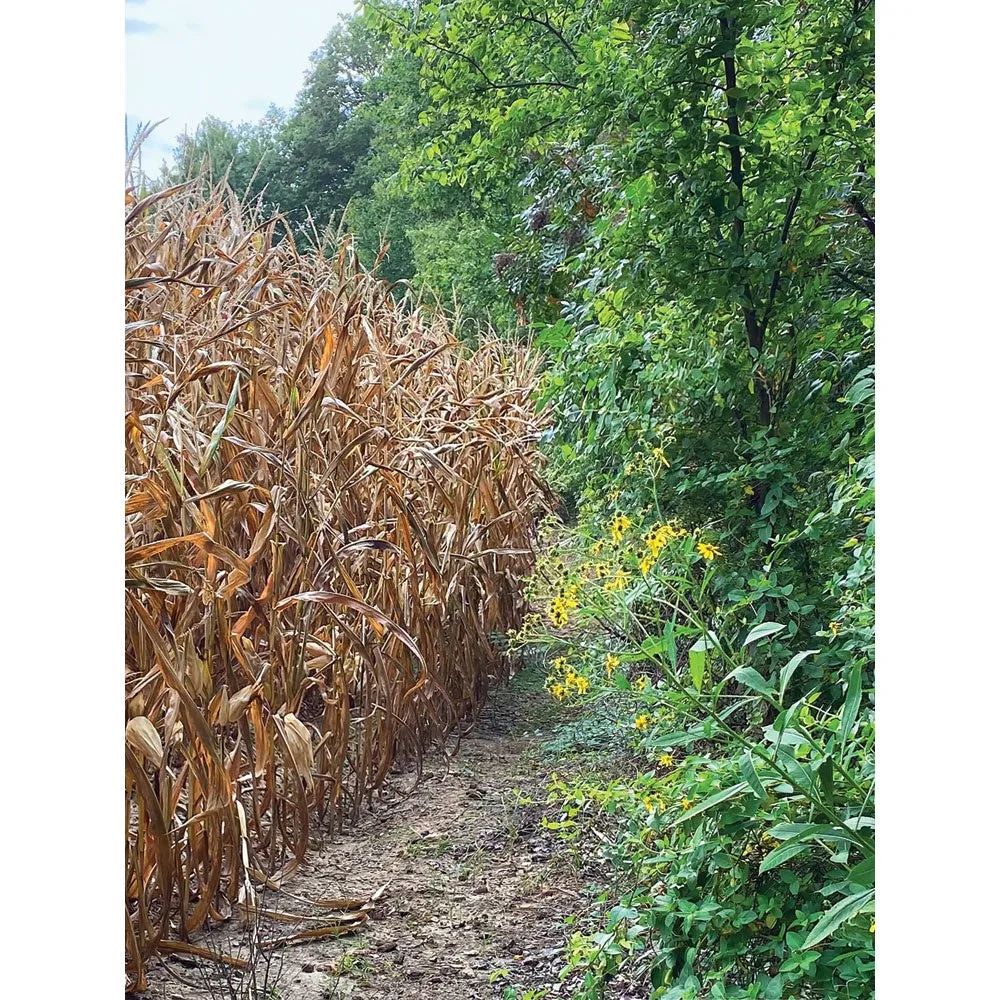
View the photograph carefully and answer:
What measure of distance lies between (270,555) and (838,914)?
82 cm

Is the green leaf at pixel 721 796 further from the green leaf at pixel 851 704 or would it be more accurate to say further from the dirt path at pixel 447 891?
the dirt path at pixel 447 891

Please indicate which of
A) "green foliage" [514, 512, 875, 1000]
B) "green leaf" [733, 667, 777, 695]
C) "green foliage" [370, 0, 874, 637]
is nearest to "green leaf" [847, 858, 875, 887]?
"green foliage" [514, 512, 875, 1000]

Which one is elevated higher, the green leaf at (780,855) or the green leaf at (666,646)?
the green leaf at (666,646)

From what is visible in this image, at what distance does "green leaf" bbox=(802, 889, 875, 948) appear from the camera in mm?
599

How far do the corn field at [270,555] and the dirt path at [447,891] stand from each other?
0.06m

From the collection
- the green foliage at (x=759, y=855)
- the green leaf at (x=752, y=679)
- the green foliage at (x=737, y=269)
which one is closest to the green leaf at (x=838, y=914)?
the green foliage at (x=759, y=855)

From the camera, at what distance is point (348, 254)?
1500 millimetres

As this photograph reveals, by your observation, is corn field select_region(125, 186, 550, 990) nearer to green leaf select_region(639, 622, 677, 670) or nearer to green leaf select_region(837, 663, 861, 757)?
green leaf select_region(639, 622, 677, 670)

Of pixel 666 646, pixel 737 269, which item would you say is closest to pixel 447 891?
pixel 666 646

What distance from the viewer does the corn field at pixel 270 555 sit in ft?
3.15

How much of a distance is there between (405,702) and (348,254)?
733 millimetres

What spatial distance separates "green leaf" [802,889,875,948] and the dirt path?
517mm

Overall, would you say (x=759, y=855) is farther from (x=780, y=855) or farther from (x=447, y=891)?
(x=447, y=891)
